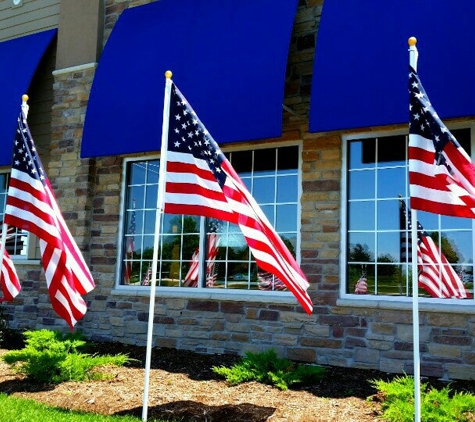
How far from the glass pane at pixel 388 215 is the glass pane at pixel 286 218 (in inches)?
47.8

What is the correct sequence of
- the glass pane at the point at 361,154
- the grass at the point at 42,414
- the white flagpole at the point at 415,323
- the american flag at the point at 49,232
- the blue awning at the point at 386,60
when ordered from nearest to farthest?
the white flagpole at the point at 415,323 → the grass at the point at 42,414 → the american flag at the point at 49,232 → the blue awning at the point at 386,60 → the glass pane at the point at 361,154

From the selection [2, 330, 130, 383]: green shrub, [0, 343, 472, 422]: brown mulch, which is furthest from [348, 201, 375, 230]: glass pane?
[2, 330, 130, 383]: green shrub

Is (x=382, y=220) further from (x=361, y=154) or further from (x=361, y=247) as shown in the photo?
(x=361, y=154)

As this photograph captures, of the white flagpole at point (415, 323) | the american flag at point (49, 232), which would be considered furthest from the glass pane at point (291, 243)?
the white flagpole at point (415, 323)

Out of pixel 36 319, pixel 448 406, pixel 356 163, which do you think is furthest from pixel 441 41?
pixel 36 319

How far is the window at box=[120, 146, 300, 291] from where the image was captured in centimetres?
841

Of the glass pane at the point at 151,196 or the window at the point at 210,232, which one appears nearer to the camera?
the window at the point at 210,232

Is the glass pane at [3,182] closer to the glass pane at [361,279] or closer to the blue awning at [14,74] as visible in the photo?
the blue awning at [14,74]

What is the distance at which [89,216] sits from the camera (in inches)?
385

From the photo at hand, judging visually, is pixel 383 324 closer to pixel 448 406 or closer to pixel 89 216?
pixel 448 406

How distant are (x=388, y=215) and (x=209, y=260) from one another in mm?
2717

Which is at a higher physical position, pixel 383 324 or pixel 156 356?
pixel 383 324

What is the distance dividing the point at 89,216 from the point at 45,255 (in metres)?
3.70

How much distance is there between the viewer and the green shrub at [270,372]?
6477 millimetres
